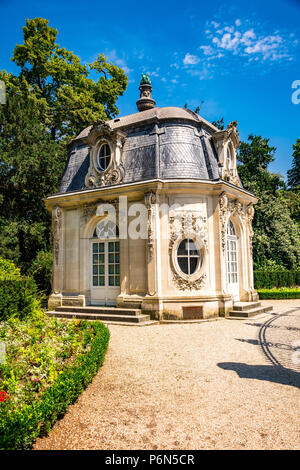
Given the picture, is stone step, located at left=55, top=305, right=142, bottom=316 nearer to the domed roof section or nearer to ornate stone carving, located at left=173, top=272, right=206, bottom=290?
ornate stone carving, located at left=173, top=272, right=206, bottom=290

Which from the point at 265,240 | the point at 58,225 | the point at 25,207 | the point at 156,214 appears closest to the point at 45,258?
the point at 25,207

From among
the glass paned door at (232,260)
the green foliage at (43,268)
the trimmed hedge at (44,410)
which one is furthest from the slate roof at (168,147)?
the trimmed hedge at (44,410)

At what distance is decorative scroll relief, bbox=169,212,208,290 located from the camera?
11859 millimetres

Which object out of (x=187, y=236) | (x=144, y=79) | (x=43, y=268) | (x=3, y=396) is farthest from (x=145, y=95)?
(x=3, y=396)

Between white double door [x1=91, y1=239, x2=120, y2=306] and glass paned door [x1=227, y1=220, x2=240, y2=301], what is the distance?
440 centimetres

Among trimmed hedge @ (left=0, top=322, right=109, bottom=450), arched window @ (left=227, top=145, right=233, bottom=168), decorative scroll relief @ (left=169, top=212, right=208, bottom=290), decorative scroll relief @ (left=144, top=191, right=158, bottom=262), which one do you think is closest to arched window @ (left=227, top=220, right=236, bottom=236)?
decorative scroll relief @ (left=169, top=212, right=208, bottom=290)

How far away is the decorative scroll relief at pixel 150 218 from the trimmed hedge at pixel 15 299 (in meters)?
3.95

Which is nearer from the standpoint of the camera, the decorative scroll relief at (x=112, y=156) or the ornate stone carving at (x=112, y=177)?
the ornate stone carving at (x=112, y=177)

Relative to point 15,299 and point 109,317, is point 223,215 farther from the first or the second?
point 15,299

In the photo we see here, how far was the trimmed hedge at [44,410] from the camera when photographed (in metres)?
3.35

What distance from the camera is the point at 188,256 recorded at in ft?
39.8

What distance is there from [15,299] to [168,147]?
7.33 m

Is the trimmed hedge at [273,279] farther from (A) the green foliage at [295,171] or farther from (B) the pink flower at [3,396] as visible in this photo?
(A) the green foliage at [295,171]
